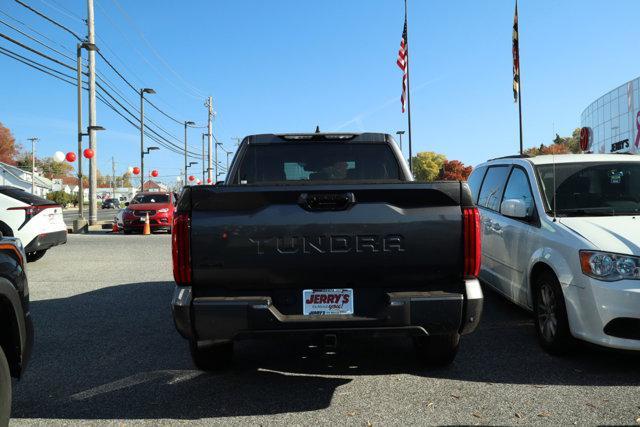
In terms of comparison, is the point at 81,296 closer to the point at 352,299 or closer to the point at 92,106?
the point at 352,299

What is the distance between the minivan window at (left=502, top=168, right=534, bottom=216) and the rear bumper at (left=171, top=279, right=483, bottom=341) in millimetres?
2416

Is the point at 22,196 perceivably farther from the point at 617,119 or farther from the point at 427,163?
the point at 427,163

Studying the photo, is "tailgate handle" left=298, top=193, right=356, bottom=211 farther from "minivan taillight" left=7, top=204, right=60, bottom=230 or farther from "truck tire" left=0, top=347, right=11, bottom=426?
"minivan taillight" left=7, top=204, right=60, bottom=230

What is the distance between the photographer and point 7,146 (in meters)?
99.3

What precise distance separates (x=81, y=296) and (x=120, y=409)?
→ 4603 mm

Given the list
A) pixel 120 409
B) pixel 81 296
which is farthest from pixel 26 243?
pixel 120 409

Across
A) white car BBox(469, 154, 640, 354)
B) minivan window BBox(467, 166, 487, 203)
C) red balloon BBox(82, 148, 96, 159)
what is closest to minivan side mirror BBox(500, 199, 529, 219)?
white car BBox(469, 154, 640, 354)

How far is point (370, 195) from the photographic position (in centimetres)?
335

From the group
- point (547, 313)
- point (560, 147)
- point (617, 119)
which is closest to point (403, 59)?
point (547, 313)

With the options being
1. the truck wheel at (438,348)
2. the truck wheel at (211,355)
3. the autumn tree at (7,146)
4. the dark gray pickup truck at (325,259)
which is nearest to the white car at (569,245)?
the truck wheel at (438,348)

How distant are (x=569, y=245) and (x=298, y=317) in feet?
8.10

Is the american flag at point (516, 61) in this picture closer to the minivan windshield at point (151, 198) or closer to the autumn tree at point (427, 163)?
the minivan windshield at point (151, 198)

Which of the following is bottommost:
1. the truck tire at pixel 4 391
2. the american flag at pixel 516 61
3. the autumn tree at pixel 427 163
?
the truck tire at pixel 4 391

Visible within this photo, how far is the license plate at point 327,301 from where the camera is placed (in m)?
3.36
